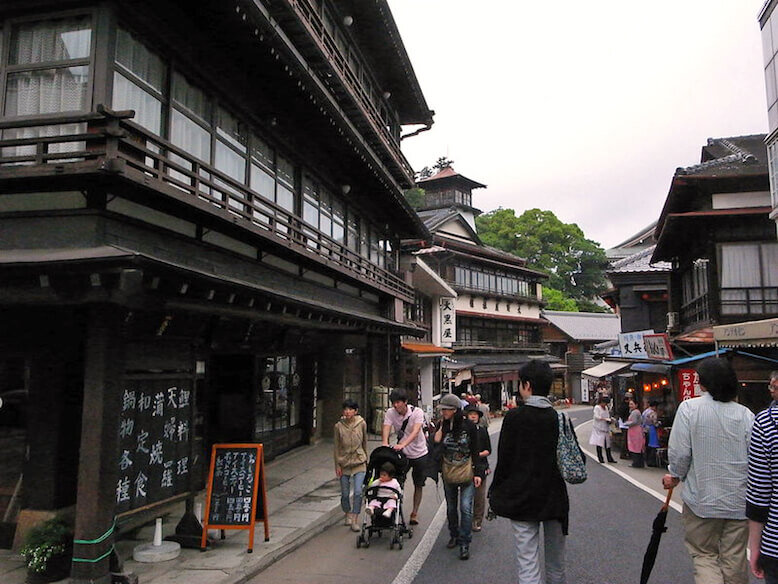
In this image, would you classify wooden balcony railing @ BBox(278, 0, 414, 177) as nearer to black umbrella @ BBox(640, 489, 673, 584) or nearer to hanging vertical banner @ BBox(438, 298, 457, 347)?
black umbrella @ BBox(640, 489, 673, 584)

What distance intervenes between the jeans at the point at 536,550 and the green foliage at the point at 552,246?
60214 millimetres

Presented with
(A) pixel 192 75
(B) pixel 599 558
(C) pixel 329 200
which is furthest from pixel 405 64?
(B) pixel 599 558

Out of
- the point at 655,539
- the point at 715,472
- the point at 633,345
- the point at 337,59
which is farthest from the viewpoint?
the point at 633,345

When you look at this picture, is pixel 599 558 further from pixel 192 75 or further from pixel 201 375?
pixel 192 75

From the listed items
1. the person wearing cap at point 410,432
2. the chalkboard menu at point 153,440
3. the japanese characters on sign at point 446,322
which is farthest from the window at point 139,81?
the japanese characters on sign at point 446,322

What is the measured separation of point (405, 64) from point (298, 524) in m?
16.9

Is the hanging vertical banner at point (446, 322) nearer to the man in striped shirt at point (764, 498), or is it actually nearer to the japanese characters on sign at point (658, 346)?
the japanese characters on sign at point (658, 346)

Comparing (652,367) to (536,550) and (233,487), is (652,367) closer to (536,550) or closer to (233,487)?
(233,487)

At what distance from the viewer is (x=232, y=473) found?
7695 millimetres

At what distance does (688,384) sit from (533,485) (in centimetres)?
1363

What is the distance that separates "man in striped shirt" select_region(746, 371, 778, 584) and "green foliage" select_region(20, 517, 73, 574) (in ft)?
21.9

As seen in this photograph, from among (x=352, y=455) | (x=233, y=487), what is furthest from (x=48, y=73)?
(x=352, y=455)

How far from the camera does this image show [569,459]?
15.3 ft

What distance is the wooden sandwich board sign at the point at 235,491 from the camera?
7422mm
